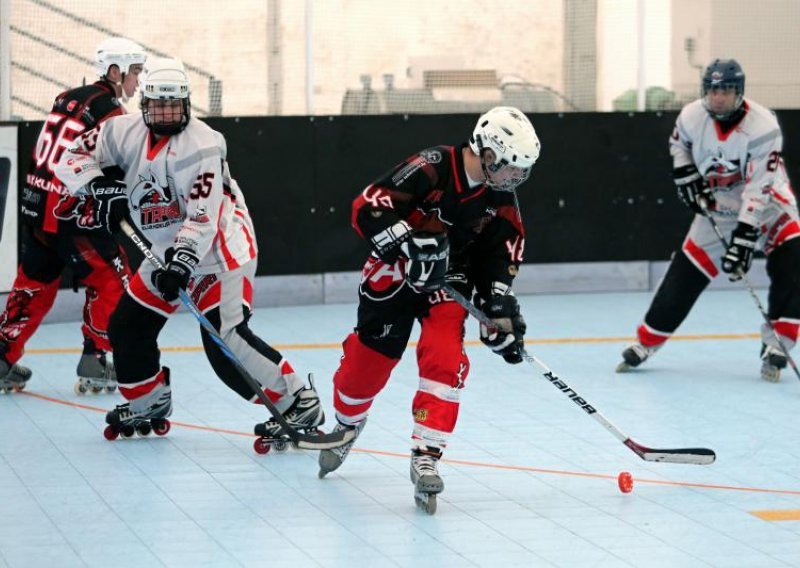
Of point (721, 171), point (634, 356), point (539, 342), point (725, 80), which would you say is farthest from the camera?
Answer: point (539, 342)

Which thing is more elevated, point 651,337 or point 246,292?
point 246,292

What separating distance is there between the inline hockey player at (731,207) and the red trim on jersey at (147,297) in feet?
9.53

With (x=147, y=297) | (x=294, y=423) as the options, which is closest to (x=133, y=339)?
(x=147, y=297)

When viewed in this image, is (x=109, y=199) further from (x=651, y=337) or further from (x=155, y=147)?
(x=651, y=337)

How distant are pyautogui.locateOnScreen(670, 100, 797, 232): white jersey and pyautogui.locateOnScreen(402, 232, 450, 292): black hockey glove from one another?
114 inches

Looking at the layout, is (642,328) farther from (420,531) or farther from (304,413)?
(420,531)

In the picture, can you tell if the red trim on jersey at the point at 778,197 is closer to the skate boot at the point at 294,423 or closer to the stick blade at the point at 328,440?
the skate boot at the point at 294,423

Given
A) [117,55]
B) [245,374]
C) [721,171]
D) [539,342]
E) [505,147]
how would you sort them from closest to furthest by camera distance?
1. [505,147]
2. [245,374]
3. [117,55]
4. [721,171]
5. [539,342]

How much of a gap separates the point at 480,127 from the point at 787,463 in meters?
1.93

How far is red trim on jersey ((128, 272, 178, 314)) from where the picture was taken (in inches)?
224

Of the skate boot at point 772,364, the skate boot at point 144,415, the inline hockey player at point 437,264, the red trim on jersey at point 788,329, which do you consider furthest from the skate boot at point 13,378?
the red trim on jersey at point 788,329

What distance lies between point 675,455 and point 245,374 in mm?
1659

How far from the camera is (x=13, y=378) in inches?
276

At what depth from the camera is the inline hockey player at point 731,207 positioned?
735 centimetres
